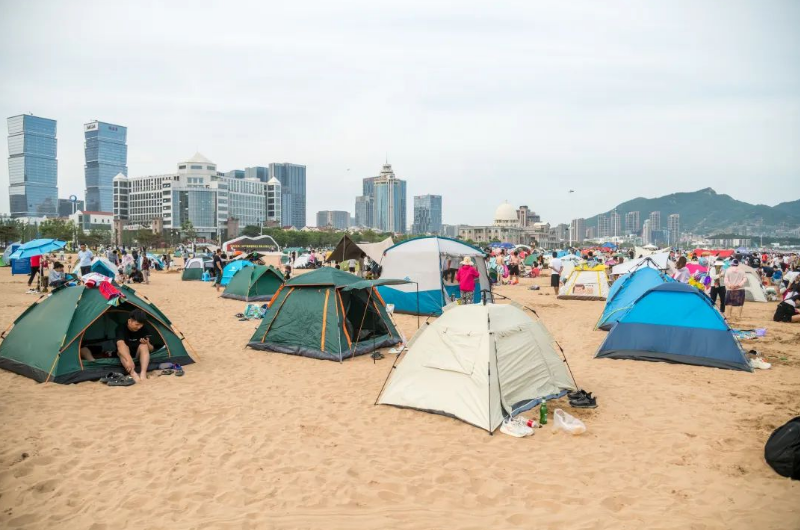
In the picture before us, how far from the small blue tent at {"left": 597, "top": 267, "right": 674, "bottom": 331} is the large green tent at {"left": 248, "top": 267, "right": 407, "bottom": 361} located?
5.47 metres

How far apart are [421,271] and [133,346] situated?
8241 millimetres

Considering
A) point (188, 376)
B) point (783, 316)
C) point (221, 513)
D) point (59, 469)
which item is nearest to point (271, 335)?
point (188, 376)

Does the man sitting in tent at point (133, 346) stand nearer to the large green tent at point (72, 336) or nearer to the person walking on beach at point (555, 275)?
the large green tent at point (72, 336)

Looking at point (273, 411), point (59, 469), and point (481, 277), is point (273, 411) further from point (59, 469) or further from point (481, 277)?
point (481, 277)

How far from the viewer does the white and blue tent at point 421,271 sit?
577 inches

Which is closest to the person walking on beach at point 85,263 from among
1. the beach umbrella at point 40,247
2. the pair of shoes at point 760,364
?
the beach umbrella at point 40,247

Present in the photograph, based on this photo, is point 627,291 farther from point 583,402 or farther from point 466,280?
point 583,402

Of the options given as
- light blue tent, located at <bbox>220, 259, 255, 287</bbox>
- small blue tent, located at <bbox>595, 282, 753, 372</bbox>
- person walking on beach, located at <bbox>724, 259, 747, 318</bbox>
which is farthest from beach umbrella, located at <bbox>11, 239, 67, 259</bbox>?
person walking on beach, located at <bbox>724, 259, 747, 318</bbox>

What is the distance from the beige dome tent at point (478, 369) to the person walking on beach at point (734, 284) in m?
9.64

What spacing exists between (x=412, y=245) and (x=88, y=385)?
30.8 ft

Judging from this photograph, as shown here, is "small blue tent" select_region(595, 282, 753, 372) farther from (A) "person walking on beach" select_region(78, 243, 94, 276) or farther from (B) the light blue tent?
(A) "person walking on beach" select_region(78, 243, 94, 276)

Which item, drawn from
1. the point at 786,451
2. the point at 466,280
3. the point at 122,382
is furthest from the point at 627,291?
Answer: the point at 122,382

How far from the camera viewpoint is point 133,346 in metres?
8.45

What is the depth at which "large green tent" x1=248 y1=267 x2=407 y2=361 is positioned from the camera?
31.2ft
